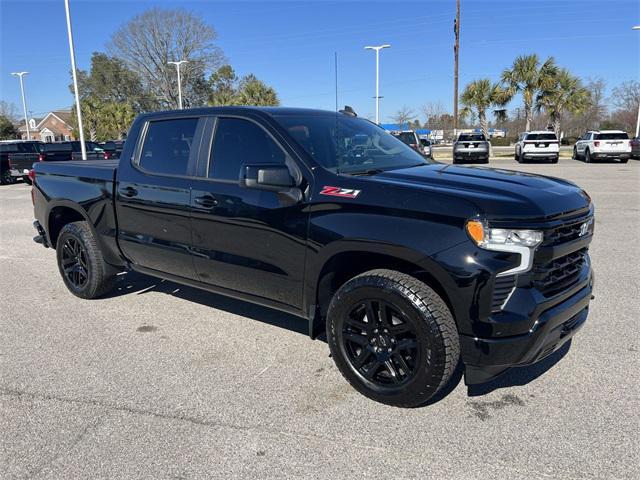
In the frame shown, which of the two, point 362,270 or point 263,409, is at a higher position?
point 362,270

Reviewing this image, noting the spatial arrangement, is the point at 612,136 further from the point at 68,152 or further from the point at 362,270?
the point at 362,270

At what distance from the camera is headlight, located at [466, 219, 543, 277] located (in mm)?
2713

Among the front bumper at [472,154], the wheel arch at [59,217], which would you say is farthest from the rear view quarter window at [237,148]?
the front bumper at [472,154]

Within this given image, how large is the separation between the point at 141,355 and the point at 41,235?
8.70 ft

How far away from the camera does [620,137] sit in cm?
2662

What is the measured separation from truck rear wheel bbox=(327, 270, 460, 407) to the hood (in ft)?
1.90

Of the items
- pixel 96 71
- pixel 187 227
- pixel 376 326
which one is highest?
pixel 96 71

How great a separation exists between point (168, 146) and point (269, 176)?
1.56 metres

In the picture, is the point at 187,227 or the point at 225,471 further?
the point at 187,227

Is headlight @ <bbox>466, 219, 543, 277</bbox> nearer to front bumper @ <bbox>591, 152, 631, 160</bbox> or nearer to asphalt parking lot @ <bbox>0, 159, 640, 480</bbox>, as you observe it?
asphalt parking lot @ <bbox>0, 159, 640, 480</bbox>

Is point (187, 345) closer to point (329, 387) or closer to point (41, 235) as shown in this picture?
point (329, 387)

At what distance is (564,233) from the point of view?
2965 millimetres

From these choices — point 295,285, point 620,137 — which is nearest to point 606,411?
point 295,285

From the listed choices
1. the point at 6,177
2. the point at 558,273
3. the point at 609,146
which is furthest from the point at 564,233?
the point at 609,146
